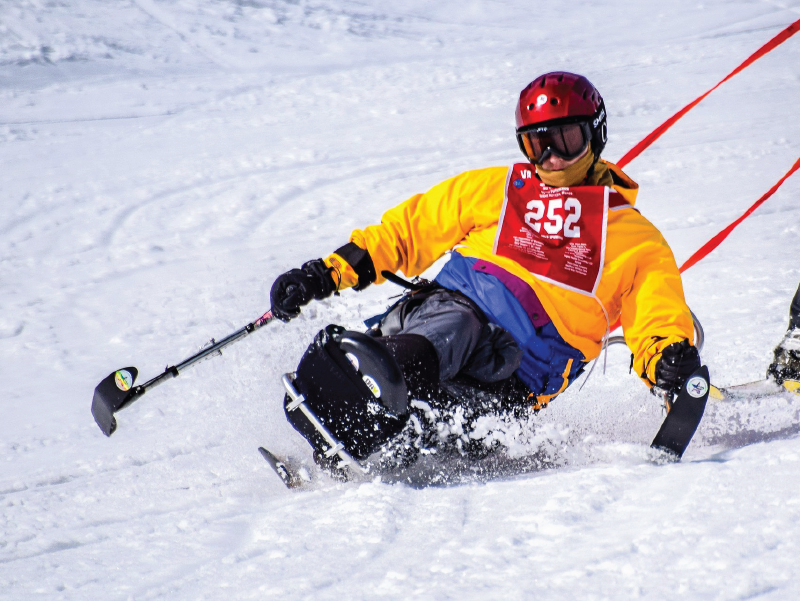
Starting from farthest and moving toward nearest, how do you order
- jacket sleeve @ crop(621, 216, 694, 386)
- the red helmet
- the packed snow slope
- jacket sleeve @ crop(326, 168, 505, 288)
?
1. jacket sleeve @ crop(326, 168, 505, 288)
2. the red helmet
3. jacket sleeve @ crop(621, 216, 694, 386)
4. the packed snow slope

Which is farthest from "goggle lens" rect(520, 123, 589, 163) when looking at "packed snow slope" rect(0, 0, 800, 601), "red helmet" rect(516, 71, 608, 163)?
"packed snow slope" rect(0, 0, 800, 601)

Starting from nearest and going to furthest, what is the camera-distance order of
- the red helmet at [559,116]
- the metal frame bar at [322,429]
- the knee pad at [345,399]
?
the knee pad at [345,399], the metal frame bar at [322,429], the red helmet at [559,116]

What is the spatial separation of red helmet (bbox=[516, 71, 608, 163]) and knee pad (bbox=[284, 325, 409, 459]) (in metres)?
1.09

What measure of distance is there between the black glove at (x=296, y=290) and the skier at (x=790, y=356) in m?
1.98

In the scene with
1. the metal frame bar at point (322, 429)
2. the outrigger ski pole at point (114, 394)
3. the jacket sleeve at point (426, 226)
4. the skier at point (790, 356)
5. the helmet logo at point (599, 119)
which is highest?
the helmet logo at point (599, 119)

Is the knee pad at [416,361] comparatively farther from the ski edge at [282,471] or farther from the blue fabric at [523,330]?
the ski edge at [282,471]

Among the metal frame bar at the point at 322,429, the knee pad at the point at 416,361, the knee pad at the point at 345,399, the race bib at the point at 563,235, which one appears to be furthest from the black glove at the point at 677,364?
the metal frame bar at the point at 322,429

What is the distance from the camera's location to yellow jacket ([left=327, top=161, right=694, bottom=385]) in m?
2.78

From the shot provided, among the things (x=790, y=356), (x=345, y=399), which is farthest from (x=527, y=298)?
(x=790, y=356)

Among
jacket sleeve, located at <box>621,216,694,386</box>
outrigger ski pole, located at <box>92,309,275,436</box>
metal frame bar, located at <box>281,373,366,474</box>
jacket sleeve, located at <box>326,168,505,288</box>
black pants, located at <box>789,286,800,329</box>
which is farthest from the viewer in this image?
black pants, located at <box>789,286,800,329</box>

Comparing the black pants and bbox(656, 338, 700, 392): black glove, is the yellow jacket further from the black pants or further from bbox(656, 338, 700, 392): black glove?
the black pants

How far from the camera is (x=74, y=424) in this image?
341cm

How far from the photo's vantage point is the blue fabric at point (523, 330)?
2.85m

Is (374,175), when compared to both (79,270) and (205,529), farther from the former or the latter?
(205,529)
